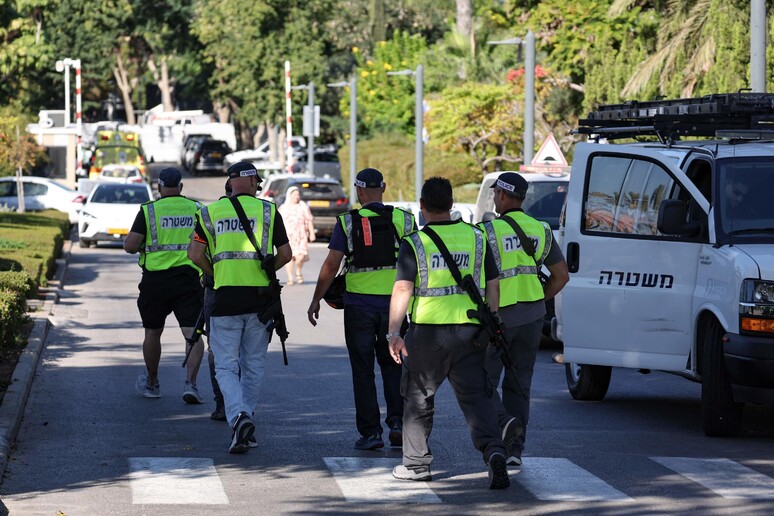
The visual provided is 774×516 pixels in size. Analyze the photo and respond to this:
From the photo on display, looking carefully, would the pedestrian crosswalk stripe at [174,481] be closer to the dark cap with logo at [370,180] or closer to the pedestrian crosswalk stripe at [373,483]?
the pedestrian crosswalk stripe at [373,483]

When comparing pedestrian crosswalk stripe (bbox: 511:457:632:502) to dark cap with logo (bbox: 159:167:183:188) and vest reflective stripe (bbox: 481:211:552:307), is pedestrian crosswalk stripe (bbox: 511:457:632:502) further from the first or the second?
dark cap with logo (bbox: 159:167:183:188)

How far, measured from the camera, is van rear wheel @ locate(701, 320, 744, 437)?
10.4 meters

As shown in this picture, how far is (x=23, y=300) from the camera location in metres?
16.4

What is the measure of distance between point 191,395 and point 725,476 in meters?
4.62

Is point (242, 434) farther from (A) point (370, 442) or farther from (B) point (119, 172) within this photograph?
(B) point (119, 172)

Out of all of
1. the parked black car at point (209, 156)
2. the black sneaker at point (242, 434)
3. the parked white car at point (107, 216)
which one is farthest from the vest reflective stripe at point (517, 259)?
the parked black car at point (209, 156)

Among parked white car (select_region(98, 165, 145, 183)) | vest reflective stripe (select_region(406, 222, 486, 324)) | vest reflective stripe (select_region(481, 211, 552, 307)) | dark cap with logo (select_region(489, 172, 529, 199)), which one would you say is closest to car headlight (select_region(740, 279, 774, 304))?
vest reflective stripe (select_region(481, 211, 552, 307))

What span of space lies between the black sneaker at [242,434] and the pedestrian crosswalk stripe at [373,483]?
505mm

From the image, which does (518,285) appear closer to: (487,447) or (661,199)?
(487,447)

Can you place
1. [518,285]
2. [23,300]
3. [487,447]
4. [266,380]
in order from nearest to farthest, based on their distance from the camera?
[487,447] → [518,285] → [266,380] → [23,300]

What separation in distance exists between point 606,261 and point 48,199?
113 ft

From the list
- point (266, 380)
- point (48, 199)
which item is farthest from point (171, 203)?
point (48, 199)

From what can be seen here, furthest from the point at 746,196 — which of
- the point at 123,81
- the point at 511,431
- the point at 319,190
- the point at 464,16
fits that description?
the point at 123,81

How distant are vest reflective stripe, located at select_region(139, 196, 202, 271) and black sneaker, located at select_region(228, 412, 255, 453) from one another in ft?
9.03
